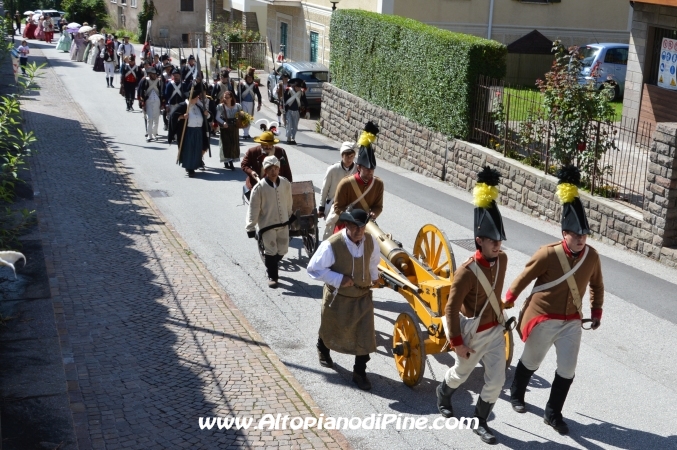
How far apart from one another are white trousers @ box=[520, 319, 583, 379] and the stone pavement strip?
181 cm

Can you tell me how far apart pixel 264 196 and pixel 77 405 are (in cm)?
421

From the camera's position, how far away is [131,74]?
90.9ft

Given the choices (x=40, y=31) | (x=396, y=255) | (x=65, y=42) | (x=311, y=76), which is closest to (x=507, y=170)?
(x=396, y=255)

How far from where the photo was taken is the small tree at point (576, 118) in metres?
14.1

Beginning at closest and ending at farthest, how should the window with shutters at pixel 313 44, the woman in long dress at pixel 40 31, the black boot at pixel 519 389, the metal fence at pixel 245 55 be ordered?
1. the black boot at pixel 519 389
2. the window with shutters at pixel 313 44
3. the metal fence at pixel 245 55
4. the woman in long dress at pixel 40 31

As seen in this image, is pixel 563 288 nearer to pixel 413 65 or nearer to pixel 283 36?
pixel 413 65

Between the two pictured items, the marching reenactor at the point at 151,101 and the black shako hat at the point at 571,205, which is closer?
the black shako hat at the point at 571,205

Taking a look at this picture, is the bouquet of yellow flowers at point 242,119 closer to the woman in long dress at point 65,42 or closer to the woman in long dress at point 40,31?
the woman in long dress at point 65,42

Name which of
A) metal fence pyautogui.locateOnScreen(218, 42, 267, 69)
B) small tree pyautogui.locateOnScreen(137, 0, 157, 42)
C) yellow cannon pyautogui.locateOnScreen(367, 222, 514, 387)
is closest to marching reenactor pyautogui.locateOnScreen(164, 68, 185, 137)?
yellow cannon pyautogui.locateOnScreen(367, 222, 514, 387)

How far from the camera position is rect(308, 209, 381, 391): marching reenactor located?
26.0ft

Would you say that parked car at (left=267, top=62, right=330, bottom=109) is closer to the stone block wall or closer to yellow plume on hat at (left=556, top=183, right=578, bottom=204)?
the stone block wall

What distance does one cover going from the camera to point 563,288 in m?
7.24

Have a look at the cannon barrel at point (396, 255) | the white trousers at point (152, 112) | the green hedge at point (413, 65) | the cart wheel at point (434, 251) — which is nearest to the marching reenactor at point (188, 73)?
the white trousers at point (152, 112)

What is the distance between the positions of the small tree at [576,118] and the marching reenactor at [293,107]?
8872mm
